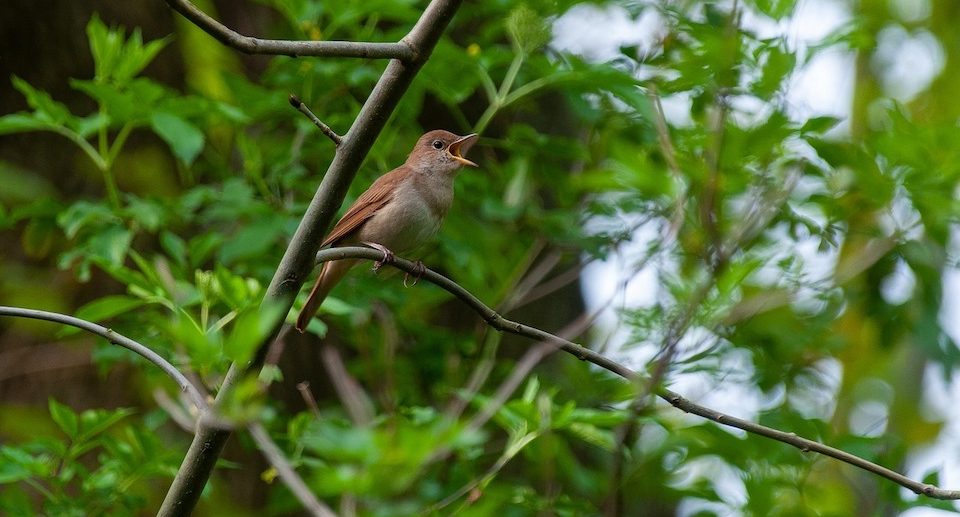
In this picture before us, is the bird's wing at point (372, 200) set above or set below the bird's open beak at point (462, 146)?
below

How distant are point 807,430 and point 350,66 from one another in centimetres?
245

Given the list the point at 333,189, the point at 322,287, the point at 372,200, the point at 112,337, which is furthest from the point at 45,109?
the point at 333,189

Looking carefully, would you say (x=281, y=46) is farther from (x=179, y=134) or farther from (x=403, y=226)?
(x=403, y=226)

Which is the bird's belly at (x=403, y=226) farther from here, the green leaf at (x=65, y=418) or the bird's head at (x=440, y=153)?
the green leaf at (x=65, y=418)

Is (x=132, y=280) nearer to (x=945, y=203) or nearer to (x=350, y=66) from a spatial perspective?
(x=350, y=66)

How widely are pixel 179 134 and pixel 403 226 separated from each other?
44.7 inches

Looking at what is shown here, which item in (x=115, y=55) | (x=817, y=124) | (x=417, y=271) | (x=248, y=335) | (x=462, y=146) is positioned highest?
(x=248, y=335)

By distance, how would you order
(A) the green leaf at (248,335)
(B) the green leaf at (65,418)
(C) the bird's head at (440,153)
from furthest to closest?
(C) the bird's head at (440,153), (B) the green leaf at (65,418), (A) the green leaf at (248,335)

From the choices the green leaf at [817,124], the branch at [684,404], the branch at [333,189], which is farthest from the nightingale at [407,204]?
the branch at [333,189]

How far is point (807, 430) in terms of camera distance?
13.4 feet

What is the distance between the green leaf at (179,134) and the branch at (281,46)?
5.42ft

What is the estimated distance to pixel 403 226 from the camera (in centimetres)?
490

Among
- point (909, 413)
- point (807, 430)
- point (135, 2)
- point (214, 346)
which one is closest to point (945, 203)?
point (807, 430)

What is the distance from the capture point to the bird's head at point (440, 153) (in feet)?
16.7
